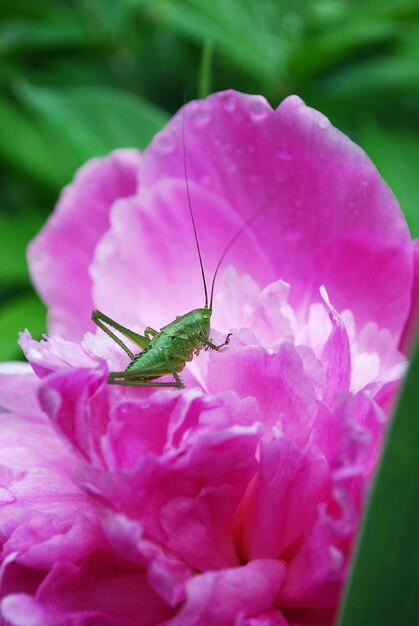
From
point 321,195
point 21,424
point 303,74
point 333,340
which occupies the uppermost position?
point 303,74

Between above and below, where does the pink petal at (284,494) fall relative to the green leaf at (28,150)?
below

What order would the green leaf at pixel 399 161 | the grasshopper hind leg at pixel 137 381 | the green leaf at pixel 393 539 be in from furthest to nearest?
the green leaf at pixel 399 161 → the grasshopper hind leg at pixel 137 381 → the green leaf at pixel 393 539

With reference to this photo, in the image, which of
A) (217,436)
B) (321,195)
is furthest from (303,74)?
(217,436)

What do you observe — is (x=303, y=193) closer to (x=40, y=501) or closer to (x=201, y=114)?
(x=201, y=114)

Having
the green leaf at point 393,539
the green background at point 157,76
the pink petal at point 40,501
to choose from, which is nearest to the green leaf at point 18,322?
the green background at point 157,76

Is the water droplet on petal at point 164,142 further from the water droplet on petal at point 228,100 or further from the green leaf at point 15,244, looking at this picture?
the green leaf at point 15,244

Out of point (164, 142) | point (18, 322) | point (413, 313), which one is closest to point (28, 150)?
point (18, 322)

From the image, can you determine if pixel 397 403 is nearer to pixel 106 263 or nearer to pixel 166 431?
pixel 166 431
